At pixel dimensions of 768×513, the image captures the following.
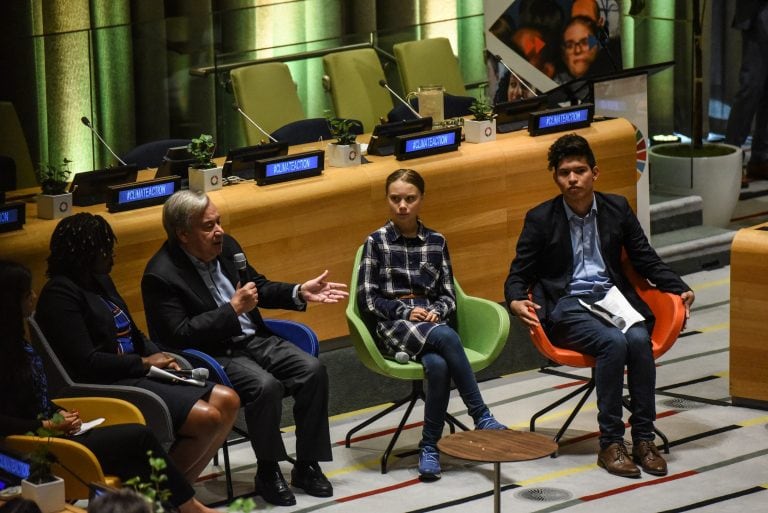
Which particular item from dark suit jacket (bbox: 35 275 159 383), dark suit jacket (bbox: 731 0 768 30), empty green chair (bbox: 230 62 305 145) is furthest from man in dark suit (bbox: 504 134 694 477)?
dark suit jacket (bbox: 731 0 768 30)

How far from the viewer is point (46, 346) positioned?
4984mm

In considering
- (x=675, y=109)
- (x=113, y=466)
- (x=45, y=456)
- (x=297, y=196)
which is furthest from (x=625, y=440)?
(x=675, y=109)

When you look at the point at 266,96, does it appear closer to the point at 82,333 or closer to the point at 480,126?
the point at 480,126

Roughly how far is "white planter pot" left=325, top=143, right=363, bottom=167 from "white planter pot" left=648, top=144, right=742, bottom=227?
3191mm

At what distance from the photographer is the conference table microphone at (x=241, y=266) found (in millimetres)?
5484

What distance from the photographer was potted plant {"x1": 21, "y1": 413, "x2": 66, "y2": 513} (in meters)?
4.16

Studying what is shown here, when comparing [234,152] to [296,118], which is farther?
[296,118]

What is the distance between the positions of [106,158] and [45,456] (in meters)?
5.01

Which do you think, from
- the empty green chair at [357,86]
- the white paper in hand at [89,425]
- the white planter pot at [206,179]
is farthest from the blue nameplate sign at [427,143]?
the white paper in hand at [89,425]

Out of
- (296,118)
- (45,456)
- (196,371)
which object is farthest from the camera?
(296,118)

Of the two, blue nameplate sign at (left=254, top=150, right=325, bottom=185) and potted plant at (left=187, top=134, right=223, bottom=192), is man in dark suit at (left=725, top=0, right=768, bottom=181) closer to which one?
blue nameplate sign at (left=254, top=150, right=325, bottom=185)

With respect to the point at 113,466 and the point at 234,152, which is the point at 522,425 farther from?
the point at 113,466

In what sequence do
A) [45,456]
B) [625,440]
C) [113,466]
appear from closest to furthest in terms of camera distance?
[45,456], [113,466], [625,440]

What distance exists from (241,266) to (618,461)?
1.59 meters
